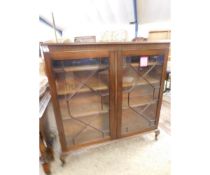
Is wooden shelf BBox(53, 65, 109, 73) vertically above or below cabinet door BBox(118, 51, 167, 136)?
above

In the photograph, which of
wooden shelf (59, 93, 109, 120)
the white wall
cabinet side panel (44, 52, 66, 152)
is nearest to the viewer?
cabinet side panel (44, 52, 66, 152)

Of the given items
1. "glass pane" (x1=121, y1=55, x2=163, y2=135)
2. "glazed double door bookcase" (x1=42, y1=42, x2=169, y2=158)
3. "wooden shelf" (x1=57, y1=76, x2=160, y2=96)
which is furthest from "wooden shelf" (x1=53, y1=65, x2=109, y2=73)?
"glass pane" (x1=121, y1=55, x2=163, y2=135)

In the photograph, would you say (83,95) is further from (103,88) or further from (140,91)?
(140,91)

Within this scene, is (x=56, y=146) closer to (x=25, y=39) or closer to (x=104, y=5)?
(x=25, y=39)

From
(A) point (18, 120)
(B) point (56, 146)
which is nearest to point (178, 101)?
(A) point (18, 120)

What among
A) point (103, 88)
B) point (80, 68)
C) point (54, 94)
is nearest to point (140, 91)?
point (103, 88)

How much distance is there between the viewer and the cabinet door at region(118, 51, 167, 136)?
1.44 metres

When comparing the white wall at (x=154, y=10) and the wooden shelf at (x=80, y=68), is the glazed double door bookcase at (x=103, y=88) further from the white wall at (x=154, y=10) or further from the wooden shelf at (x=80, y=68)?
the white wall at (x=154, y=10)

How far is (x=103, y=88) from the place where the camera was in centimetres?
143

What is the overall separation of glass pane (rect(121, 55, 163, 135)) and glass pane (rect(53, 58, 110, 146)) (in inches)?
8.4

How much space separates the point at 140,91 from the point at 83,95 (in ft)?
2.11

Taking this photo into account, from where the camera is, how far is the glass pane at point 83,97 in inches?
51.7

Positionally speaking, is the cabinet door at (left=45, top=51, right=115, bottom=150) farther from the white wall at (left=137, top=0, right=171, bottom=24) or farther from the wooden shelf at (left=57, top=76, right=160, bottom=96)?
the white wall at (left=137, top=0, right=171, bottom=24)

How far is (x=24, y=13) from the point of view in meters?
0.59
